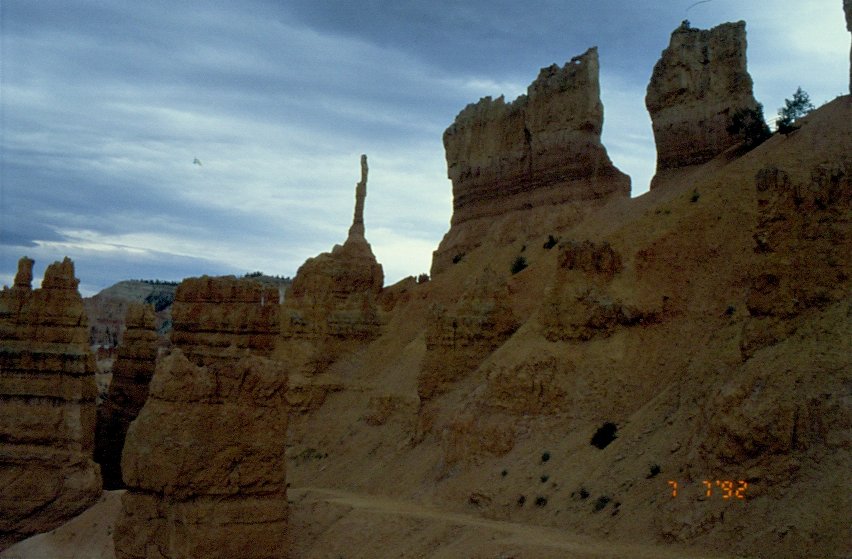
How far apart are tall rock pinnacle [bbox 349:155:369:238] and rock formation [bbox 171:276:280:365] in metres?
25.1

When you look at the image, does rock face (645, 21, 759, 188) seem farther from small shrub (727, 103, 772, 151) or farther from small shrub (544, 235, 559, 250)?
small shrub (544, 235, 559, 250)

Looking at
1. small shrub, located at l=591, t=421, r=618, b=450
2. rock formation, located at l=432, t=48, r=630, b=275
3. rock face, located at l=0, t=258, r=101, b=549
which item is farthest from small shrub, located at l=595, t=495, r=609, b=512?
rock formation, located at l=432, t=48, r=630, b=275

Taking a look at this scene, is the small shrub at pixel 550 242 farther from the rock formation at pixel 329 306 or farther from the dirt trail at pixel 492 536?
the dirt trail at pixel 492 536

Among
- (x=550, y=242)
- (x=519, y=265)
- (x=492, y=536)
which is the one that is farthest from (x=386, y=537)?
(x=550, y=242)

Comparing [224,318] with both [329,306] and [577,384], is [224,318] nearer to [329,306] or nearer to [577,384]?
[577,384]

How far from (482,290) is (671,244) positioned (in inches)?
257

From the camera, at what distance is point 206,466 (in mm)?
18906

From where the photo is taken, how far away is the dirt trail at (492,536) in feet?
54.4

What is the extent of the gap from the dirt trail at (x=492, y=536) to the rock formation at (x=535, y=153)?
22.4m

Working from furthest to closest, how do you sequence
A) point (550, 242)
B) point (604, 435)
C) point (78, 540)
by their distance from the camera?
point (550, 242) < point (78, 540) < point (604, 435)

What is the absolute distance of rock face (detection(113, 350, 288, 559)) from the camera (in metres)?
18.8
